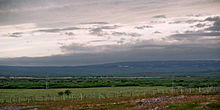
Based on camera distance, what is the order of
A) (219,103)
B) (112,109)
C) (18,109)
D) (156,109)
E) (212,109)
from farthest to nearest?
(18,109)
(112,109)
(156,109)
(219,103)
(212,109)

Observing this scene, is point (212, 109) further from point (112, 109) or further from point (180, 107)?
point (112, 109)

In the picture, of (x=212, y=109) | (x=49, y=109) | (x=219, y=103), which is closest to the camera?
(x=212, y=109)

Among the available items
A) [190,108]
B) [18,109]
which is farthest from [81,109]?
[190,108]

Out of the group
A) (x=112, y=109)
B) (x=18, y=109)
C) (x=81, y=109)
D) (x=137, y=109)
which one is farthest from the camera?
(x=18, y=109)

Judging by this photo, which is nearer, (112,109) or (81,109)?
(112,109)

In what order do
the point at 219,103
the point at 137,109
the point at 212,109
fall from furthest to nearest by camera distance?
the point at 137,109
the point at 219,103
the point at 212,109

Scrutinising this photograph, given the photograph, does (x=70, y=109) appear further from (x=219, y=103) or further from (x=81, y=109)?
(x=219, y=103)

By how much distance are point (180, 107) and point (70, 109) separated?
1667 cm

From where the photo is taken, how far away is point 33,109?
1726 inches

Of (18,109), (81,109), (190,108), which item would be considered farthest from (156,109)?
(18,109)

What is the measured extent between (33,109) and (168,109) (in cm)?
2347

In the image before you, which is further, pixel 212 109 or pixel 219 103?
pixel 219 103

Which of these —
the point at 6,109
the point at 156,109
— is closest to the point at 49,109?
the point at 6,109

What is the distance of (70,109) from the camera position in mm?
39594
